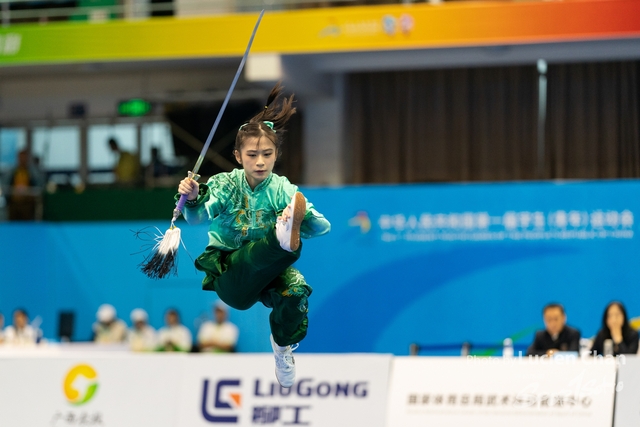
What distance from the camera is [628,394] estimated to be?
6.02 metres

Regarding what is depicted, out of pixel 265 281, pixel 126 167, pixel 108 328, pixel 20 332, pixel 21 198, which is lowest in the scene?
pixel 20 332

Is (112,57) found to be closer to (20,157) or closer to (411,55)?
(20,157)

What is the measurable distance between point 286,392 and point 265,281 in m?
2.30

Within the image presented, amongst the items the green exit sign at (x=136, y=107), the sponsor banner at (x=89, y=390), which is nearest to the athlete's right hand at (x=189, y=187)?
the sponsor banner at (x=89, y=390)

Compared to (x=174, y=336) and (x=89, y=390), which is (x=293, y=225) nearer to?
(x=89, y=390)

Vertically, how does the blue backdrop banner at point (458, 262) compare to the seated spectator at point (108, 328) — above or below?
above

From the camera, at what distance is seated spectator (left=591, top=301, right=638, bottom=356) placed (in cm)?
726

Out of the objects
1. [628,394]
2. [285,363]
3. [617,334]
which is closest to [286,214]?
[285,363]

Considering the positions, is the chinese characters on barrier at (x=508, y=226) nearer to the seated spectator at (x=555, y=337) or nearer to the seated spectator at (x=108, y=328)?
the seated spectator at (x=555, y=337)

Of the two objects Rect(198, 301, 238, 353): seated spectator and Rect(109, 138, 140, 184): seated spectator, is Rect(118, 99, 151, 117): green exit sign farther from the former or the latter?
Rect(198, 301, 238, 353): seated spectator

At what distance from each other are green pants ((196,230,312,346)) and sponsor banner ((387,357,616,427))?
1871 millimetres

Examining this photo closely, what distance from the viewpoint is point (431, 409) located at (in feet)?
20.8

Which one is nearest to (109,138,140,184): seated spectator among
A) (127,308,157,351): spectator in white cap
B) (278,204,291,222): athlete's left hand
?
(127,308,157,351): spectator in white cap

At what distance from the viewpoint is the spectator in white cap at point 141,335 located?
36.5 feet
